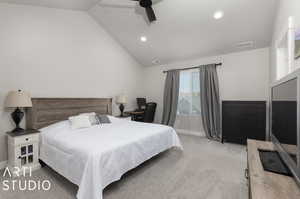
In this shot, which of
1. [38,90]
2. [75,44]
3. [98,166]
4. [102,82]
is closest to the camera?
[98,166]

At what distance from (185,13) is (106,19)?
1.93 m

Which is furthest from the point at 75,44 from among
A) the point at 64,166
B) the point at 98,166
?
the point at 98,166

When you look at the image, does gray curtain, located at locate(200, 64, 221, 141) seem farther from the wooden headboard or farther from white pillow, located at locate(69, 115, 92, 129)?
white pillow, located at locate(69, 115, 92, 129)

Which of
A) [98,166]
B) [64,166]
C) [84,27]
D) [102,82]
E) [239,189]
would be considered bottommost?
[239,189]

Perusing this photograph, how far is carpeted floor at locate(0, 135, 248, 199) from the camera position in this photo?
1752 mm

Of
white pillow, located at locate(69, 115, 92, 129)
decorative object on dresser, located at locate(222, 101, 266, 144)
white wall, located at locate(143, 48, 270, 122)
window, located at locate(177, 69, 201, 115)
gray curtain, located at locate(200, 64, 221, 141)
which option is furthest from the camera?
window, located at locate(177, 69, 201, 115)

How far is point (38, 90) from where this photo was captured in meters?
2.83

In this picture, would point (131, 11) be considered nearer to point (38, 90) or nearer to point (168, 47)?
point (168, 47)

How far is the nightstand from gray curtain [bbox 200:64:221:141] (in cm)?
388

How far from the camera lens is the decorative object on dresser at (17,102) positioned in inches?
89.7

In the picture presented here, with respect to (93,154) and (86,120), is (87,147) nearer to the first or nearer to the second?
(93,154)

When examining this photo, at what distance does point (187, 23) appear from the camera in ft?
10.8

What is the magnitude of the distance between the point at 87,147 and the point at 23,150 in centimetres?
140
